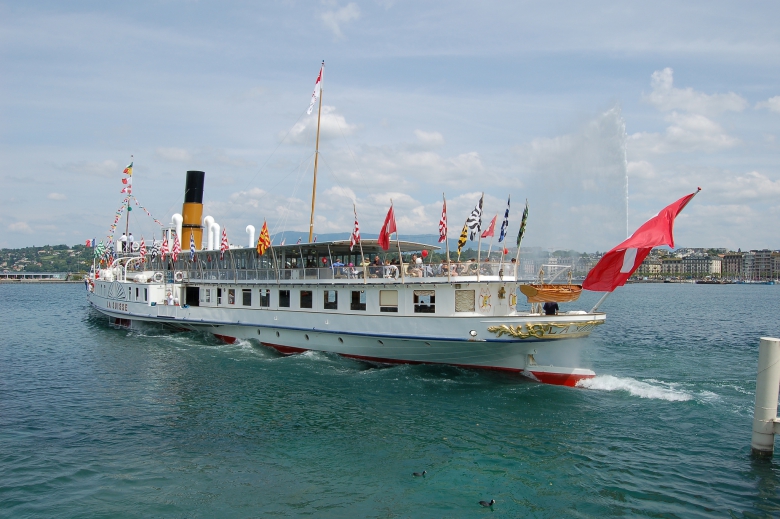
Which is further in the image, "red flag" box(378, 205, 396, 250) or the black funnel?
the black funnel

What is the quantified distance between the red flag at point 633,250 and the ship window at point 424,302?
7.34 metres

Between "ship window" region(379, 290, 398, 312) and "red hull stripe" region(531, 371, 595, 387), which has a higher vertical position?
"ship window" region(379, 290, 398, 312)

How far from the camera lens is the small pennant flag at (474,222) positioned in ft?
71.4

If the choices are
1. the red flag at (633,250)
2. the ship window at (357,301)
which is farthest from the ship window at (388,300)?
the red flag at (633,250)

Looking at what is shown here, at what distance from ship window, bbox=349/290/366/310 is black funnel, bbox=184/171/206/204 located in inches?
915

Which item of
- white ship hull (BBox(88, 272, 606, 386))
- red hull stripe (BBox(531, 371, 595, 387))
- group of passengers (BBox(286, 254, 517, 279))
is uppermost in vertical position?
group of passengers (BBox(286, 254, 517, 279))

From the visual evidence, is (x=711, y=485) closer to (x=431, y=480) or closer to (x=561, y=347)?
(x=431, y=480)

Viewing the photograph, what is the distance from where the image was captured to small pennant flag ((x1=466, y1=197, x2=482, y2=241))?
2177cm

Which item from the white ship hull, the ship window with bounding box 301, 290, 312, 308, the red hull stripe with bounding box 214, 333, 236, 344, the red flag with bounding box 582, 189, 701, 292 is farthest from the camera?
the red hull stripe with bounding box 214, 333, 236, 344

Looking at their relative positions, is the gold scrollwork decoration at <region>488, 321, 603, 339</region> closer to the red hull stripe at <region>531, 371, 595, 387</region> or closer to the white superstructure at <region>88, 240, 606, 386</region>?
the white superstructure at <region>88, 240, 606, 386</region>

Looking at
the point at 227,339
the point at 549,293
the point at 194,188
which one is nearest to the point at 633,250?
→ the point at 549,293

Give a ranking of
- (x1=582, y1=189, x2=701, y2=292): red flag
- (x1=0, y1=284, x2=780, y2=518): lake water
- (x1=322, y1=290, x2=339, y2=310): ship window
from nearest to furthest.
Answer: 1. (x1=0, y1=284, x2=780, y2=518): lake water
2. (x1=582, y1=189, x2=701, y2=292): red flag
3. (x1=322, y1=290, x2=339, y2=310): ship window

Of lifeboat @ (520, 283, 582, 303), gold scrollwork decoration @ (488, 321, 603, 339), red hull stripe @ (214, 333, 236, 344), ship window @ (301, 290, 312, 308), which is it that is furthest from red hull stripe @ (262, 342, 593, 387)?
red hull stripe @ (214, 333, 236, 344)

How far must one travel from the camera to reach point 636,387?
73.2 ft
